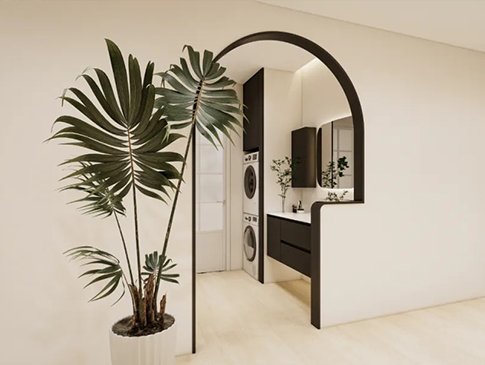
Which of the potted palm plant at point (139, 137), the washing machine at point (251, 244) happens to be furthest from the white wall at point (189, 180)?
the washing machine at point (251, 244)

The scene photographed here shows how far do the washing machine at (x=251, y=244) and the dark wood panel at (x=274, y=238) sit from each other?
0.83 ft

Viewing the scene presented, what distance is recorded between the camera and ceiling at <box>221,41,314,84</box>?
11.8 ft

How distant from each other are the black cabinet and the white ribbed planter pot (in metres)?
2.96

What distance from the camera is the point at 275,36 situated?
2605 mm

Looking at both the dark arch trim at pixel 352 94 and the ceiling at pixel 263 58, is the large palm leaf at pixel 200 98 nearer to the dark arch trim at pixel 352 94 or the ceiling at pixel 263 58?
the dark arch trim at pixel 352 94

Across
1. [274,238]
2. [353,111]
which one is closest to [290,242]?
[274,238]

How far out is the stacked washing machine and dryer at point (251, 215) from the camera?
429 centimetres

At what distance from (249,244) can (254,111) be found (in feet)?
6.07

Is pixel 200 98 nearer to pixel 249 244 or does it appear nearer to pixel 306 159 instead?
pixel 306 159

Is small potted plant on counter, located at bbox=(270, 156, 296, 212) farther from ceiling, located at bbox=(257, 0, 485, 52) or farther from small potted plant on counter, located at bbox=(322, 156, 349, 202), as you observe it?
ceiling, located at bbox=(257, 0, 485, 52)

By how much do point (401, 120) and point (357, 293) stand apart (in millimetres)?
1655

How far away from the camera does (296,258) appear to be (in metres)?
3.35

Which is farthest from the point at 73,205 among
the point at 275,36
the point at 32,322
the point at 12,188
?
the point at 275,36

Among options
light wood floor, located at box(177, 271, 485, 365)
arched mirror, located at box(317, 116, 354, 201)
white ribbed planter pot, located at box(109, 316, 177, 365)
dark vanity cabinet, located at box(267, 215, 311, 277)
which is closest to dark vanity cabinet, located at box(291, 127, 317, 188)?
arched mirror, located at box(317, 116, 354, 201)
